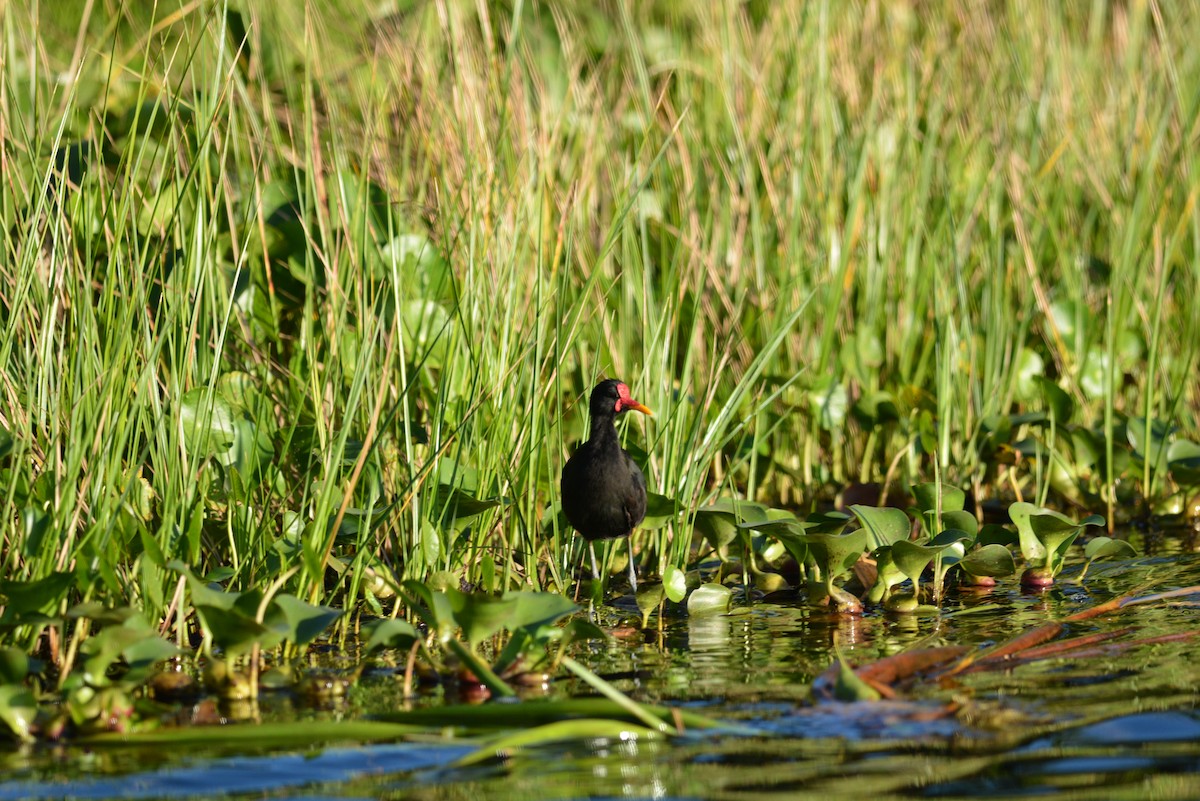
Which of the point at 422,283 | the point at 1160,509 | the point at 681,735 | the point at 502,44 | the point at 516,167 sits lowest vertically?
the point at 681,735

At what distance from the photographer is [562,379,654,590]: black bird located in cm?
394

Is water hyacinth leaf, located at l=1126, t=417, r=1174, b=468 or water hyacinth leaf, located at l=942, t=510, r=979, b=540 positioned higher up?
water hyacinth leaf, located at l=1126, t=417, r=1174, b=468

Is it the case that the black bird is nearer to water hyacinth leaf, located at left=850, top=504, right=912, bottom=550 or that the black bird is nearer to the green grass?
the green grass

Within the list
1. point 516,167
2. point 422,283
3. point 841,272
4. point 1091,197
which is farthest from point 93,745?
point 1091,197

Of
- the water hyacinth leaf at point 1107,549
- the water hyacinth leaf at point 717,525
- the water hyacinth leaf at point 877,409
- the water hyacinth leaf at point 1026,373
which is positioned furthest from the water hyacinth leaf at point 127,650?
the water hyacinth leaf at point 1026,373

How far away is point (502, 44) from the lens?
19.2 feet

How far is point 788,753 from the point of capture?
2.66 m

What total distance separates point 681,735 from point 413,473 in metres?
1.37

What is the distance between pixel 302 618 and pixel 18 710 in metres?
0.58

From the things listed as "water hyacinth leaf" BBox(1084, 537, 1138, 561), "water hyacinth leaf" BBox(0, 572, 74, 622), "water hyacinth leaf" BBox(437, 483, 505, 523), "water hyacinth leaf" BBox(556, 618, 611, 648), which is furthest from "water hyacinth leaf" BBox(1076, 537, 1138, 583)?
"water hyacinth leaf" BBox(0, 572, 74, 622)

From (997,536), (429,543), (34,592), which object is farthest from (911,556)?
(34,592)

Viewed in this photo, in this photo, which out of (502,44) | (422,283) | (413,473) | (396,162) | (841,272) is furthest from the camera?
(502,44)

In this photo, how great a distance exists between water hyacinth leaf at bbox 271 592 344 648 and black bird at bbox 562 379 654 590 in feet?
3.43

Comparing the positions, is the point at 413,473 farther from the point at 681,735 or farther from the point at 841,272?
the point at 841,272
